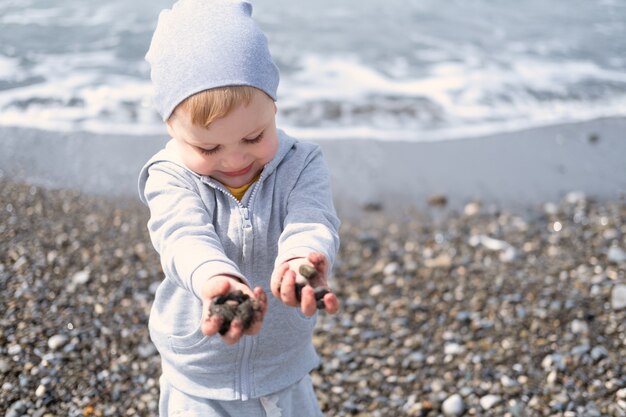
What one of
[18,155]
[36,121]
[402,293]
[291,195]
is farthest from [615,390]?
[36,121]

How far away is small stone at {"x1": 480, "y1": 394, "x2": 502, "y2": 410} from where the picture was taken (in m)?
4.00

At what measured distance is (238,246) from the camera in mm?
2537

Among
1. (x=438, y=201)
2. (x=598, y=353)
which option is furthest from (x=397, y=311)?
(x=438, y=201)

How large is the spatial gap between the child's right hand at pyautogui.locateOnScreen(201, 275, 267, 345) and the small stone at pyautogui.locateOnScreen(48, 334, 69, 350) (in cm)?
251

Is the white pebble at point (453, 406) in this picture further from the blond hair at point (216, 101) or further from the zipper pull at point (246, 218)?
the blond hair at point (216, 101)

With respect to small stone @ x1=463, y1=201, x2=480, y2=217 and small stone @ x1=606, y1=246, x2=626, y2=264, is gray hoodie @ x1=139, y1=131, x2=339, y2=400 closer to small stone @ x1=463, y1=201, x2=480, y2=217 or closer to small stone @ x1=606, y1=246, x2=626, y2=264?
small stone @ x1=606, y1=246, x2=626, y2=264

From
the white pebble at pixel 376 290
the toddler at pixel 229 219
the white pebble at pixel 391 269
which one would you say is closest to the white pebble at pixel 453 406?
the white pebble at pixel 376 290

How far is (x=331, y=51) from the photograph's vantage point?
1039 centimetres

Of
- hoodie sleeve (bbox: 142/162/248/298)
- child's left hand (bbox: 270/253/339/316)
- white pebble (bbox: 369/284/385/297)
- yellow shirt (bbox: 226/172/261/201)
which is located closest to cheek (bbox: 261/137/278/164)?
yellow shirt (bbox: 226/172/261/201)

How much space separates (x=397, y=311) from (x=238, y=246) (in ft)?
8.39

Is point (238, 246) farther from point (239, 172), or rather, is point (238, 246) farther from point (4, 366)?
point (4, 366)

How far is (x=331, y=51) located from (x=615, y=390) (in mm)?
7476

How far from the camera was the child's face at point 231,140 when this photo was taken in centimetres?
227

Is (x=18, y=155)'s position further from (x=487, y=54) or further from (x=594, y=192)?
(x=487, y=54)
